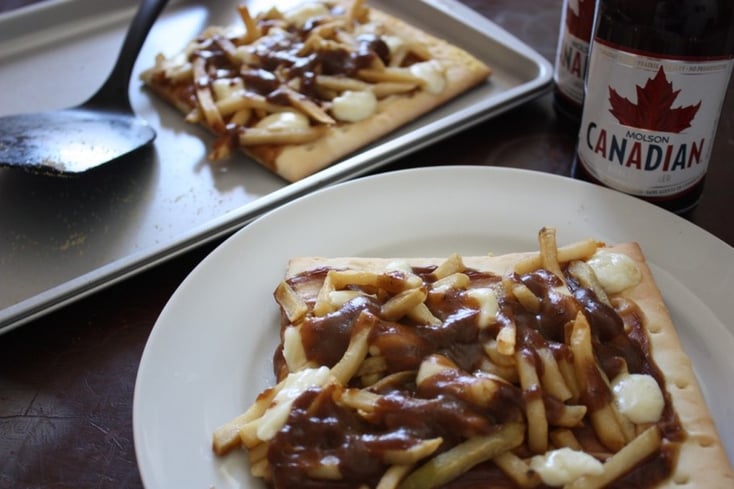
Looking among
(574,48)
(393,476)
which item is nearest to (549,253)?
(393,476)

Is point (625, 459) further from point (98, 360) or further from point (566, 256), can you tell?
point (98, 360)

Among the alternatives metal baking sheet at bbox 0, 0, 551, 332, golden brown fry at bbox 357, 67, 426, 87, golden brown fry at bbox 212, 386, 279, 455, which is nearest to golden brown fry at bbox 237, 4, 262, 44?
metal baking sheet at bbox 0, 0, 551, 332

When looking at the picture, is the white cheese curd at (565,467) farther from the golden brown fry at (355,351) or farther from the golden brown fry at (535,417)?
the golden brown fry at (355,351)

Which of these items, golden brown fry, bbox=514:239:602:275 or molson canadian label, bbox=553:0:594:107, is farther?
molson canadian label, bbox=553:0:594:107

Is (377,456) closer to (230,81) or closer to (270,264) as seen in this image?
(270,264)

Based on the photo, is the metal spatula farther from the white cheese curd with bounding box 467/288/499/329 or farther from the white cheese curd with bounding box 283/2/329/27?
the white cheese curd with bounding box 467/288/499/329

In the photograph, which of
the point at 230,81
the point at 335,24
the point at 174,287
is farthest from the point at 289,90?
the point at 174,287
